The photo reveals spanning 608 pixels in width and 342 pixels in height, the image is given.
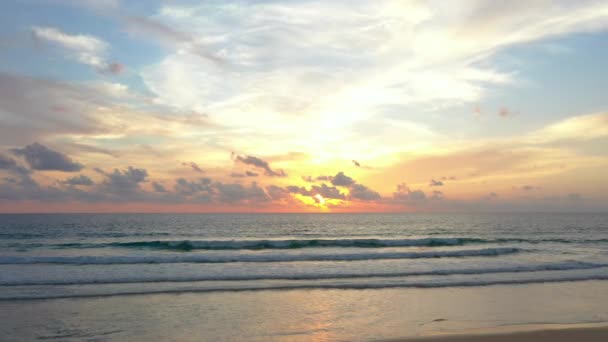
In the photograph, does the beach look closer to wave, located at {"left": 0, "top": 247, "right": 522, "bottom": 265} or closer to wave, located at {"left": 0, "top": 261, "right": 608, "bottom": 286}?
wave, located at {"left": 0, "top": 261, "right": 608, "bottom": 286}

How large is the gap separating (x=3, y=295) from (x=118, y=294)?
3.82m

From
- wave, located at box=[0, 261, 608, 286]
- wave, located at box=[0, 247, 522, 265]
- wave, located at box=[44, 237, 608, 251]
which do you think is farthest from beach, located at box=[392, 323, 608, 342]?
wave, located at box=[44, 237, 608, 251]

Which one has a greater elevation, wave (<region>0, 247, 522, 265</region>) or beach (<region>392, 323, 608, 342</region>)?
beach (<region>392, 323, 608, 342</region>)

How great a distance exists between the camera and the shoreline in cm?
906

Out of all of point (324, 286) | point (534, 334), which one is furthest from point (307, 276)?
point (534, 334)

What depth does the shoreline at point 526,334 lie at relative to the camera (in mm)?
9062

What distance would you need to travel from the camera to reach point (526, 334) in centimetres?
941

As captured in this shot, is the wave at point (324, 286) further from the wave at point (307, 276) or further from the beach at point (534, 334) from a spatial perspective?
the beach at point (534, 334)

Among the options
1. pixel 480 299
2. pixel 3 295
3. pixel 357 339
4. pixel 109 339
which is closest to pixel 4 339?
pixel 109 339

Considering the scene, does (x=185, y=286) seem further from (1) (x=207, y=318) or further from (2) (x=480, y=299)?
(2) (x=480, y=299)

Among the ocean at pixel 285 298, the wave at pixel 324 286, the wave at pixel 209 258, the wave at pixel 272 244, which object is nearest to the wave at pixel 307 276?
the ocean at pixel 285 298

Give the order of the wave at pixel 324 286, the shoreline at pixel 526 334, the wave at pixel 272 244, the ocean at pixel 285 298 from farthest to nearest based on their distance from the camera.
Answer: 1. the wave at pixel 272 244
2. the wave at pixel 324 286
3. the ocean at pixel 285 298
4. the shoreline at pixel 526 334

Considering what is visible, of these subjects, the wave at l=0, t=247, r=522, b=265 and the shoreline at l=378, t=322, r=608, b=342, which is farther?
the wave at l=0, t=247, r=522, b=265

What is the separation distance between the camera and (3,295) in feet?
45.1
